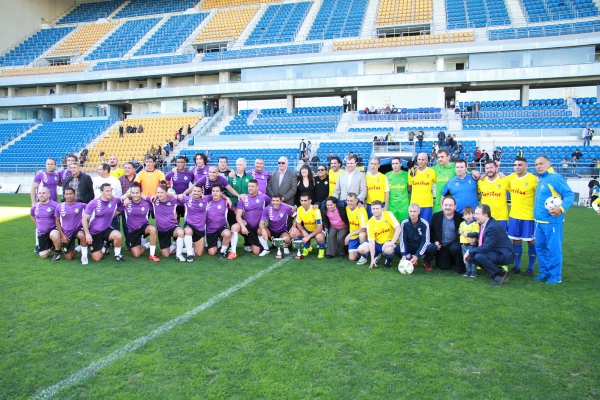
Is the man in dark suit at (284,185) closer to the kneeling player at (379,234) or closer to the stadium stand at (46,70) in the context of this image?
the kneeling player at (379,234)

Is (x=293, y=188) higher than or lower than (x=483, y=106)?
lower

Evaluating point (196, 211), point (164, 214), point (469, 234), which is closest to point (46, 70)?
point (164, 214)

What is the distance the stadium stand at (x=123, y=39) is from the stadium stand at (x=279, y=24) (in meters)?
11.7

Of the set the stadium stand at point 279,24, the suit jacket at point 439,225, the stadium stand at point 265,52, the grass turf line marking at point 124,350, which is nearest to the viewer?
the grass turf line marking at point 124,350

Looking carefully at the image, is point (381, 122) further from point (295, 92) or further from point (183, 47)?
point (183, 47)

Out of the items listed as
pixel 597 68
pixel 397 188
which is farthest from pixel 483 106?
pixel 397 188

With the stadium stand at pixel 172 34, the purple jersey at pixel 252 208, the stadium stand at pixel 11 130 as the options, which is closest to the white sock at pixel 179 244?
the purple jersey at pixel 252 208

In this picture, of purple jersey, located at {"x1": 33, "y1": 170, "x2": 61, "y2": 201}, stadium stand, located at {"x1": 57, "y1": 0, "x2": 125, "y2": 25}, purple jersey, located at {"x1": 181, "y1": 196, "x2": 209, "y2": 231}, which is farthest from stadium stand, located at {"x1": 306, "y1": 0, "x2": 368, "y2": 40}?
purple jersey, located at {"x1": 181, "y1": 196, "x2": 209, "y2": 231}

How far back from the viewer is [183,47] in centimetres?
3550

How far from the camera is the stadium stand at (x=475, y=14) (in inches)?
1143

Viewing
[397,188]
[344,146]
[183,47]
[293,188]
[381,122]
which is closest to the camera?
[397,188]

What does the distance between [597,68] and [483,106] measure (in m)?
6.34

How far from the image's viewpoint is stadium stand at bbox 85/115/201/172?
27.9 m

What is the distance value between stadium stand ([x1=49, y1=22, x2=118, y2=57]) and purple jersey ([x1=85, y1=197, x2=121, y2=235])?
38.0 meters
